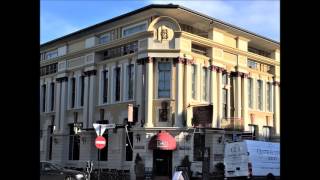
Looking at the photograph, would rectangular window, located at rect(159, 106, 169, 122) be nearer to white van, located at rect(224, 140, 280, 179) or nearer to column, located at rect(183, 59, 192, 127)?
column, located at rect(183, 59, 192, 127)

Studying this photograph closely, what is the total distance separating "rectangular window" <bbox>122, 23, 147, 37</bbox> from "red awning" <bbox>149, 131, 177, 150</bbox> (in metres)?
8.20

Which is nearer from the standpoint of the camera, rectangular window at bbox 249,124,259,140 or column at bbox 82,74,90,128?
column at bbox 82,74,90,128

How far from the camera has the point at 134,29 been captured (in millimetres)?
39781

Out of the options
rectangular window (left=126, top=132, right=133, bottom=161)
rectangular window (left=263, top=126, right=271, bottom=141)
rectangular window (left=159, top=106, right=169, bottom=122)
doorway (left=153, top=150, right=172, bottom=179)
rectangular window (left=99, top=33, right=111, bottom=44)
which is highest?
→ rectangular window (left=99, top=33, right=111, bottom=44)

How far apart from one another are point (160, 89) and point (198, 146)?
5037 mm

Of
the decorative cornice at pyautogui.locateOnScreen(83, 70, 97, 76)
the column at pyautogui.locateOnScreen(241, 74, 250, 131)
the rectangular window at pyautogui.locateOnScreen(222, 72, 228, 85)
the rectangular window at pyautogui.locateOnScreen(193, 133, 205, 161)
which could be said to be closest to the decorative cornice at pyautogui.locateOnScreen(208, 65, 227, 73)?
the rectangular window at pyautogui.locateOnScreen(222, 72, 228, 85)

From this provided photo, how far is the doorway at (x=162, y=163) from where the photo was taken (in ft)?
121

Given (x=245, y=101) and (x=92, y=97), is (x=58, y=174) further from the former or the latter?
(x=245, y=101)

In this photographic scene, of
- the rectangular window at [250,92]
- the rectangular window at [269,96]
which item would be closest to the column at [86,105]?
the rectangular window at [250,92]

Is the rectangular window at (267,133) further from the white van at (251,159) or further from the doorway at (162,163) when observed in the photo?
the white van at (251,159)

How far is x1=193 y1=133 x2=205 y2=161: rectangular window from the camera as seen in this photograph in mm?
37312

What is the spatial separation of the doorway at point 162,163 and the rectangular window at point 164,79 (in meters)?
4.16
